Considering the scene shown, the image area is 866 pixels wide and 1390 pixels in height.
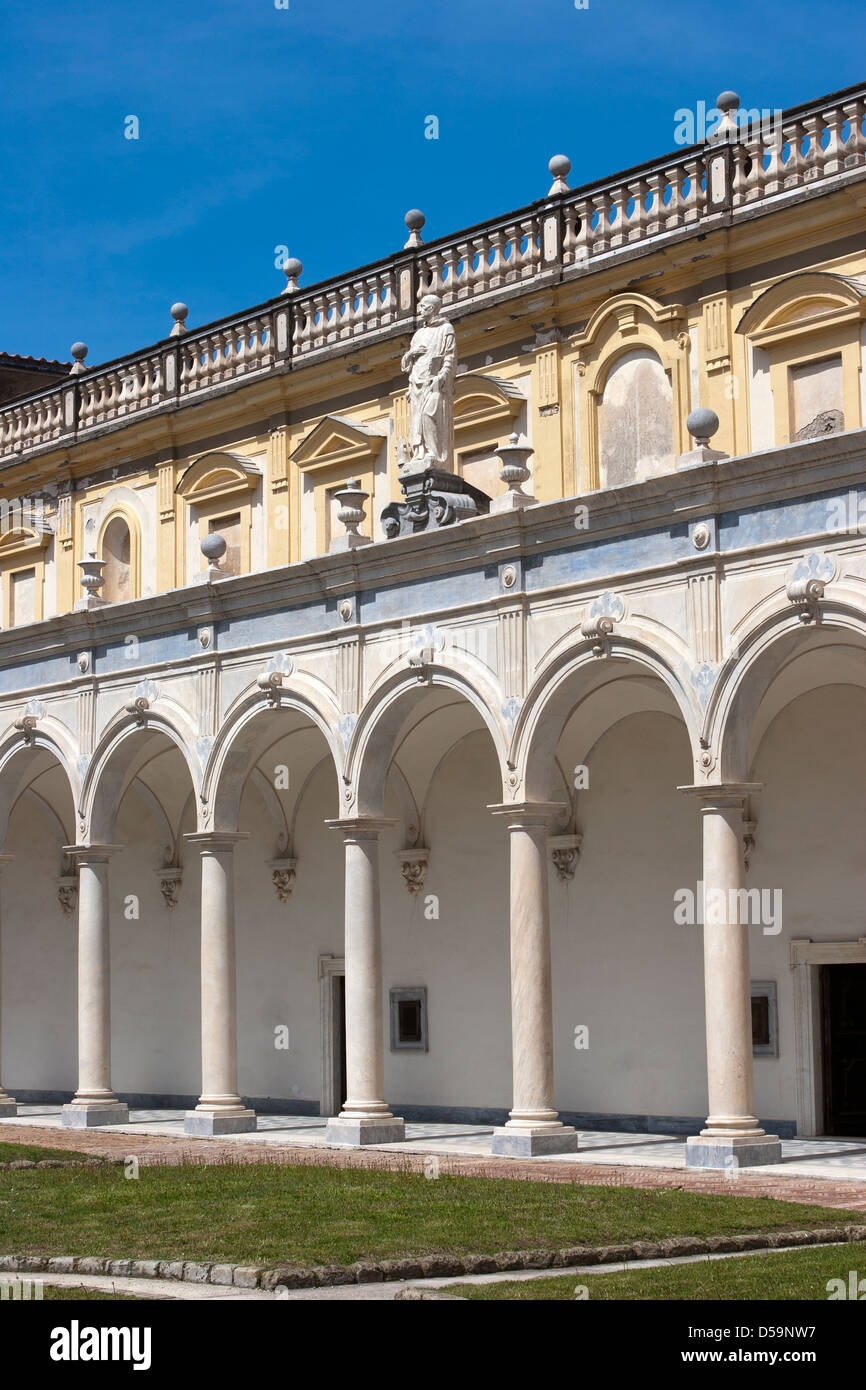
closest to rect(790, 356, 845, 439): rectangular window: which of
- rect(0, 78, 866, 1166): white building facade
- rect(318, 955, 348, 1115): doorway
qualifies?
rect(0, 78, 866, 1166): white building facade

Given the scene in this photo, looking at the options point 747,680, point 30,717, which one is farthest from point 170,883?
point 747,680

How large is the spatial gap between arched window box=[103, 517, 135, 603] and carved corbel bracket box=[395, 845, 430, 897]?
7.98 metres

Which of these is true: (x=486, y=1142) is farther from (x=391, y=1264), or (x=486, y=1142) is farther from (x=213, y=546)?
(x=391, y=1264)

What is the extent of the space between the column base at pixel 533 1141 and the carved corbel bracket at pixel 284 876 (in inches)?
371

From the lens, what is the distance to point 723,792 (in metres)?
20.0

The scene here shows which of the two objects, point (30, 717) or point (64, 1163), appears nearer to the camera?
point (64, 1163)

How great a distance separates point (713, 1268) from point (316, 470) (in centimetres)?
1933

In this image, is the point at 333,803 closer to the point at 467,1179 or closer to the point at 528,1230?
the point at 467,1179

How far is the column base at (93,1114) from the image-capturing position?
90.1 ft

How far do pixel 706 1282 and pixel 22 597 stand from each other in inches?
1025

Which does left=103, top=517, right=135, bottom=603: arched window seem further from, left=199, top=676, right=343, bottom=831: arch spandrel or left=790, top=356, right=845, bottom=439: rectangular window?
left=790, top=356, right=845, bottom=439: rectangular window

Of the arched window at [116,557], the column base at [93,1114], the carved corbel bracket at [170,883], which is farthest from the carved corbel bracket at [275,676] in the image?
the arched window at [116,557]

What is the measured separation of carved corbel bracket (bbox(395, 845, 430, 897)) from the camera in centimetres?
2842
